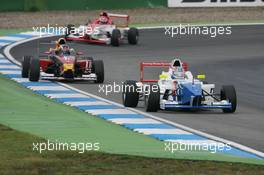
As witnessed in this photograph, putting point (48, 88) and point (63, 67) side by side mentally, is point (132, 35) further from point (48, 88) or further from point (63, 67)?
point (48, 88)

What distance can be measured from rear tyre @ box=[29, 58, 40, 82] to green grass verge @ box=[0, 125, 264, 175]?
9322 millimetres

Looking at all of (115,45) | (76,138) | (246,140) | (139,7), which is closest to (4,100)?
(76,138)

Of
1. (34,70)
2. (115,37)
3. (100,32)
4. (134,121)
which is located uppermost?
(100,32)

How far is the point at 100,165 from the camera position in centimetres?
1498

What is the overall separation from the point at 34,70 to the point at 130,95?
4699mm

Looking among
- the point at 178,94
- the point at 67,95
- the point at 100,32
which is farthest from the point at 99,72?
the point at 100,32

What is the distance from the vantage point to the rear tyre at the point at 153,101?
2059 centimetres

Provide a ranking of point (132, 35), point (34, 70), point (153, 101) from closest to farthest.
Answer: point (153, 101) < point (34, 70) < point (132, 35)

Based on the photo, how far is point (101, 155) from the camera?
1569cm

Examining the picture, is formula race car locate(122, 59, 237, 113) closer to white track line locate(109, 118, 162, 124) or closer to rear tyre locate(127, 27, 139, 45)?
white track line locate(109, 118, 162, 124)

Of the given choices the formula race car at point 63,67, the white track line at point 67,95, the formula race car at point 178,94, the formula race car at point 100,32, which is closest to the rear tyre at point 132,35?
the formula race car at point 100,32

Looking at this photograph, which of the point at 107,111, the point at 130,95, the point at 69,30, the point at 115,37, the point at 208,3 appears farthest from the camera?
the point at 208,3

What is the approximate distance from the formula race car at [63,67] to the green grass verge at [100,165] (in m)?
9.46

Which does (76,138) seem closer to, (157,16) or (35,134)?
(35,134)
